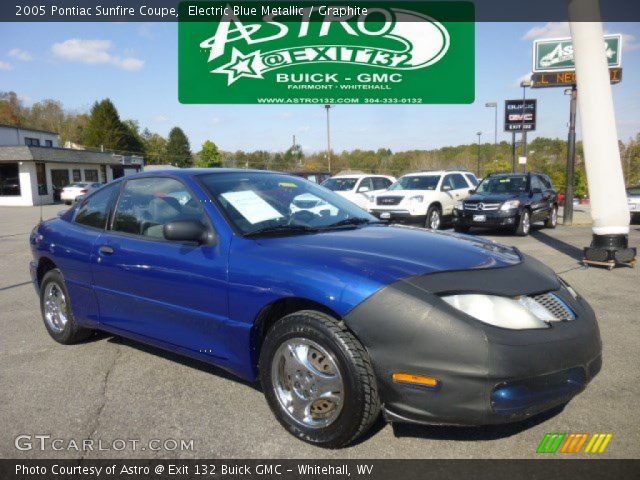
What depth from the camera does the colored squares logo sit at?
2.61m

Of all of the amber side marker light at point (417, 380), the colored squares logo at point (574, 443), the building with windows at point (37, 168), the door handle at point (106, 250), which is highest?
the building with windows at point (37, 168)

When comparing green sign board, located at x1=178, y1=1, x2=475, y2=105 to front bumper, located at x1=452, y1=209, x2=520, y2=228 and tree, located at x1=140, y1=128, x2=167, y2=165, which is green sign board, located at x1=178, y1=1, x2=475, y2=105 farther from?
tree, located at x1=140, y1=128, x2=167, y2=165

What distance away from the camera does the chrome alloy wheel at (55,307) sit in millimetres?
4439

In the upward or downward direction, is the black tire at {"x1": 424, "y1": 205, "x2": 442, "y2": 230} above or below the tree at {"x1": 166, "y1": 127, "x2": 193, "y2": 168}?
below

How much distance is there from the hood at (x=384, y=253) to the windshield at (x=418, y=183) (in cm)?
1110

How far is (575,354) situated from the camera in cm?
250

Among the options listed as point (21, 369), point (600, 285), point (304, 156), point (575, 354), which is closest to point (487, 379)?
point (575, 354)

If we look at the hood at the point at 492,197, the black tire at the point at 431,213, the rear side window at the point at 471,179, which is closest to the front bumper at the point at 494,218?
the hood at the point at 492,197

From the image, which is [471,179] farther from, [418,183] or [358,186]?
A: [358,186]

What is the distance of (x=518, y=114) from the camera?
29.6m

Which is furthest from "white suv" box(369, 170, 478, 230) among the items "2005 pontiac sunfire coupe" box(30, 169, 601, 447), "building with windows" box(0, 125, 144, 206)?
"building with windows" box(0, 125, 144, 206)

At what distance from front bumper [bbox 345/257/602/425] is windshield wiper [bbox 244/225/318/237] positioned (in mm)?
945

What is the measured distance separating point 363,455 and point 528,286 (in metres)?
1.24

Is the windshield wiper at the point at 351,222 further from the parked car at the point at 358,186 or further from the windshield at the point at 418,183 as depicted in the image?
the parked car at the point at 358,186
